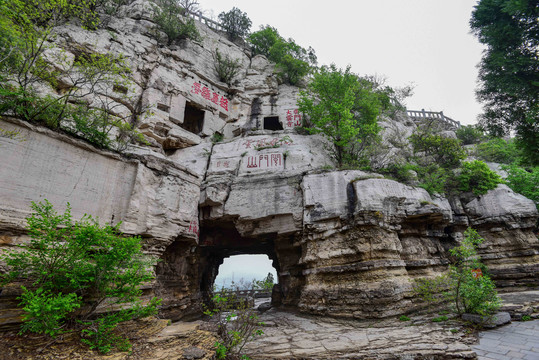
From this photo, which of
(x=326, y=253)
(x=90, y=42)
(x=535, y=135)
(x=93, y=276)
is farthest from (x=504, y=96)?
(x=90, y=42)

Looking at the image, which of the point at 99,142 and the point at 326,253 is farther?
the point at 326,253

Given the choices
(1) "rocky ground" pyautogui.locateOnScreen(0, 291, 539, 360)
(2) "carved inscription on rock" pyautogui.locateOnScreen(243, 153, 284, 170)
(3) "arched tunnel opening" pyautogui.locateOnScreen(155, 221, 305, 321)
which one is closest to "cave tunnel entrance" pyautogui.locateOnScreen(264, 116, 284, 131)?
(2) "carved inscription on rock" pyautogui.locateOnScreen(243, 153, 284, 170)

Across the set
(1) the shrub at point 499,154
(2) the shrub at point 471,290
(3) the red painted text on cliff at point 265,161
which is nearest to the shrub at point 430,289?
(2) the shrub at point 471,290

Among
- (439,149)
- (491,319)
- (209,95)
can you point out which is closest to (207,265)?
(209,95)

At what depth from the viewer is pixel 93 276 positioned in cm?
527

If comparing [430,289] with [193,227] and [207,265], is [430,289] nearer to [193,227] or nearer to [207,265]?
[193,227]

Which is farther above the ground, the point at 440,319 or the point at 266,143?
the point at 266,143

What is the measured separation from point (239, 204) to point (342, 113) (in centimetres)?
675

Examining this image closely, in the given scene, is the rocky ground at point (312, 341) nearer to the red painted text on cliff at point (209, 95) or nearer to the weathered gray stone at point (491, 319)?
the weathered gray stone at point (491, 319)

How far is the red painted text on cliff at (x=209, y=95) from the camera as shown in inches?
643

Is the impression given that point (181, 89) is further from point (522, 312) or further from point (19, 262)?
point (522, 312)

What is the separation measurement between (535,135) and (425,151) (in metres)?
7.55

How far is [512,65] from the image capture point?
7.16 meters

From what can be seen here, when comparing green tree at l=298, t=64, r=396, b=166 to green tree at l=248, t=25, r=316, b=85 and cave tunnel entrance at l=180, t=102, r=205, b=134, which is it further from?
cave tunnel entrance at l=180, t=102, r=205, b=134
